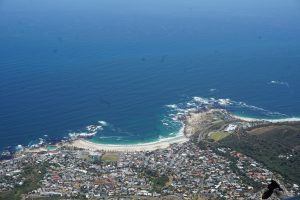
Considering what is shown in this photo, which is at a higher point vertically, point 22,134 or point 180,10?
point 180,10

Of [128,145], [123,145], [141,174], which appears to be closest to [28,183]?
[141,174]

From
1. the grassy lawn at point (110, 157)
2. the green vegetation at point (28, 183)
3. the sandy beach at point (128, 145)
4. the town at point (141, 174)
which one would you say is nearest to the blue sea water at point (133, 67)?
the sandy beach at point (128, 145)

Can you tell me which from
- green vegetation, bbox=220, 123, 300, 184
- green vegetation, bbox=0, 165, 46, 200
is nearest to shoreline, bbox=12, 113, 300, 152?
green vegetation, bbox=220, 123, 300, 184

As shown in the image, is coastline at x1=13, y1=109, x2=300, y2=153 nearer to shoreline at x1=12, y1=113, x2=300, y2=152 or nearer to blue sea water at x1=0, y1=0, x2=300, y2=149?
shoreline at x1=12, y1=113, x2=300, y2=152

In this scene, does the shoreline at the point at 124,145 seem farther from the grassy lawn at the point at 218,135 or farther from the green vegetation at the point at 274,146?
the green vegetation at the point at 274,146

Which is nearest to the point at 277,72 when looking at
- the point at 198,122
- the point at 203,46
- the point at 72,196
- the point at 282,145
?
the point at 203,46

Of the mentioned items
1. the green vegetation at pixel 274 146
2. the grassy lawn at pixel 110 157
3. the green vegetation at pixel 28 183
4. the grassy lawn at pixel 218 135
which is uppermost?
the green vegetation at pixel 274 146

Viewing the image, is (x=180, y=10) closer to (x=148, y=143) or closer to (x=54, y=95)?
(x=54, y=95)
